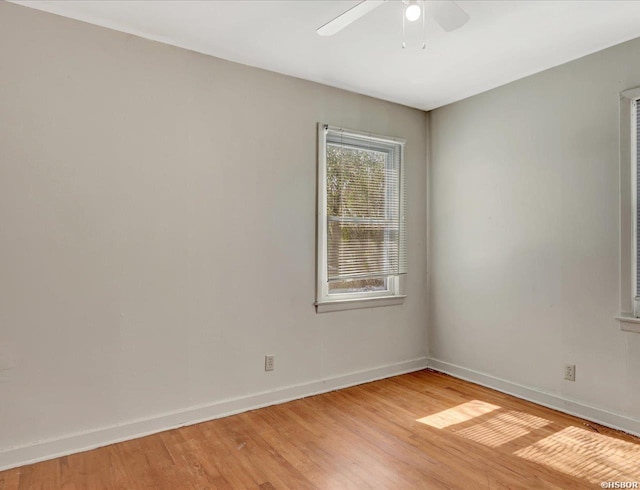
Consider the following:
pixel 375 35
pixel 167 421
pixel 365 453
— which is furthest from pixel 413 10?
pixel 167 421

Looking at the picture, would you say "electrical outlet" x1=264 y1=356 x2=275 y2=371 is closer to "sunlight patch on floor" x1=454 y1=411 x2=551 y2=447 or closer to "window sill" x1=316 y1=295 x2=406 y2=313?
"window sill" x1=316 y1=295 x2=406 y2=313

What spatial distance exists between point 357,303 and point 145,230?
73.0 inches

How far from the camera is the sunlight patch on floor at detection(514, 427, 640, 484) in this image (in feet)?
7.48

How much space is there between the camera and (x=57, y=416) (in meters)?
2.46

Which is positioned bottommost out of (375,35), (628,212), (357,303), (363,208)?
(357,303)

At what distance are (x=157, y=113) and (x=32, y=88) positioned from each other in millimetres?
683

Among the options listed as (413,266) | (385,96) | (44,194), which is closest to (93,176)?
(44,194)

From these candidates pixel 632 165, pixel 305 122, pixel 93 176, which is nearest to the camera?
pixel 93 176

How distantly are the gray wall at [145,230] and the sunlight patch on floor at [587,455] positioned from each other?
160 centimetres

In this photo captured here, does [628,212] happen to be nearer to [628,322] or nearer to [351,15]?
[628,322]

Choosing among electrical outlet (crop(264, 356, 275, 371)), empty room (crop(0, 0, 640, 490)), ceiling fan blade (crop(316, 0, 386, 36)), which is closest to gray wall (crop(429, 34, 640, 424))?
empty room (crop(0, 0, 640, 490))

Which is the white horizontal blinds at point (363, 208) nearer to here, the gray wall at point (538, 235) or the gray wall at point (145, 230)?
the gray wall at point (145, 230)

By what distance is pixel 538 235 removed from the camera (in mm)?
3309

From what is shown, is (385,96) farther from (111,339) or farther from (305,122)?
(111,339)
